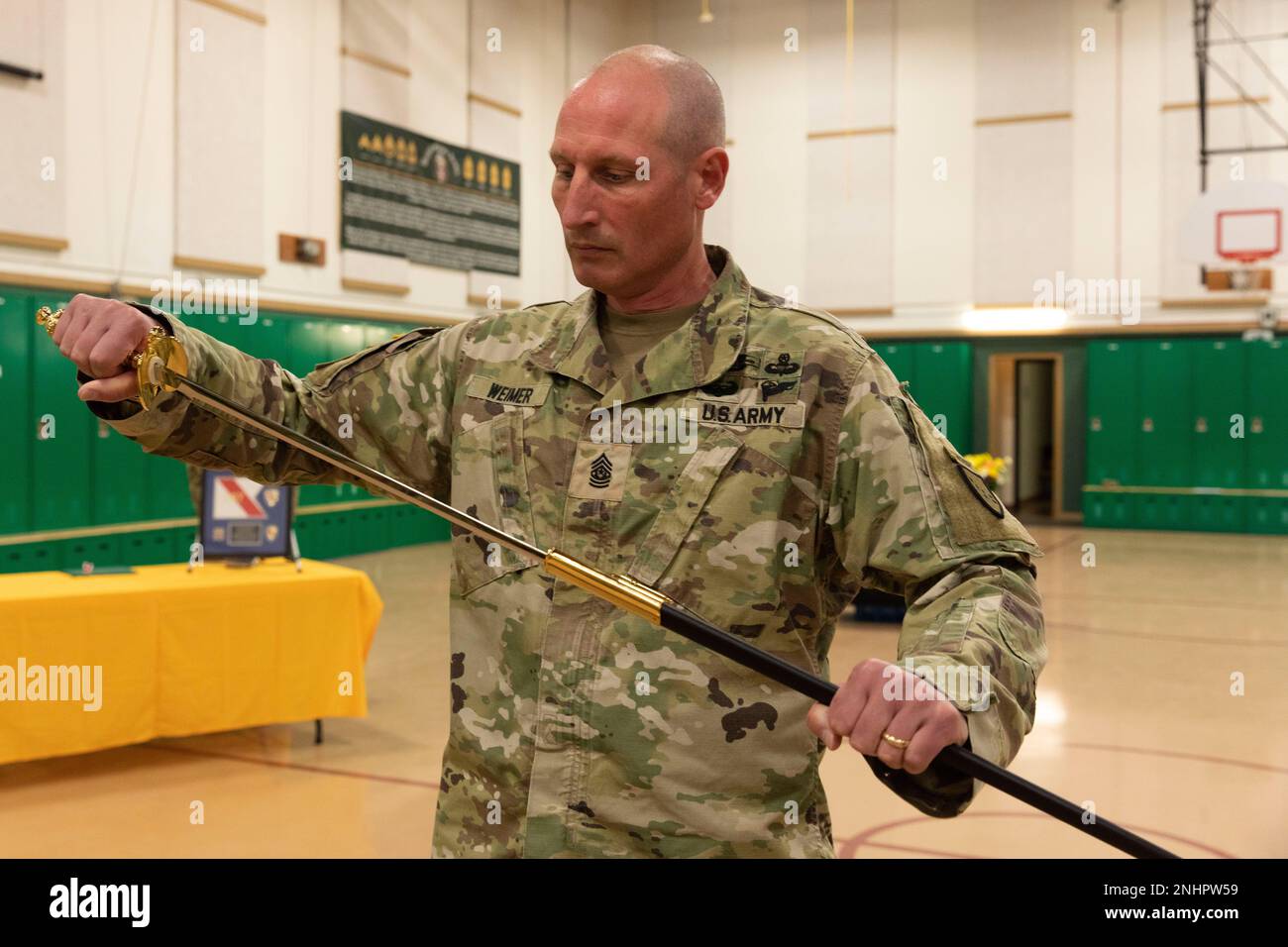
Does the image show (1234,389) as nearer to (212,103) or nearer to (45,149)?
(212,103)

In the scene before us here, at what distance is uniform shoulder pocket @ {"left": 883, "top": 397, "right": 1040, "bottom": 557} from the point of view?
1579mm

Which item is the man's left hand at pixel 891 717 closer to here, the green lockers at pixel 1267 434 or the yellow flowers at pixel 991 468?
the yellow flowers at pixel 991 468

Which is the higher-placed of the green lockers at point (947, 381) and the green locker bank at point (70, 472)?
the green lockers at point (947, 381)

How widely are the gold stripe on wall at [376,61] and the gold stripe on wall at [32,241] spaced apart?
4660mm

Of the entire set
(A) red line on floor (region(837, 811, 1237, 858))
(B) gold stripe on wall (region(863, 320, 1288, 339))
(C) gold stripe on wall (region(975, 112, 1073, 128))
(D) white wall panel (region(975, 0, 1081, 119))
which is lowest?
(A) red line on floor (region(837, 811, 1237, 858))

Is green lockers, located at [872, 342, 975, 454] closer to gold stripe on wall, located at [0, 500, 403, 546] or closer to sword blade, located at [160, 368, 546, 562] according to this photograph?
gold stripe on wall, located at [0, 500, 403, 546]

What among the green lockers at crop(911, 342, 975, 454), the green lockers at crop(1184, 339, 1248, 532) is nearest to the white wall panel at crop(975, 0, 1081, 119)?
the green lockers at crop(911, 342, 975, 454)

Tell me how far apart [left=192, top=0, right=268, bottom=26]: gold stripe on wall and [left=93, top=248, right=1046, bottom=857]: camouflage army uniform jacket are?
38.2 ft

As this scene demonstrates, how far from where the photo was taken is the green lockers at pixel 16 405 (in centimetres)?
991

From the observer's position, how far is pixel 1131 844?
1.34 meters

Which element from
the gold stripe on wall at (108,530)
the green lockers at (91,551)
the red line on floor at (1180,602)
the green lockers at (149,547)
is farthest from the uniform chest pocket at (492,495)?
the green lockers at (149,547)

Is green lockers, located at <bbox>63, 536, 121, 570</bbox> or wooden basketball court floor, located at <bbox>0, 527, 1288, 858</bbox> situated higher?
green lockers, located at <bbox>63, 536, 121, 570</bbox>
